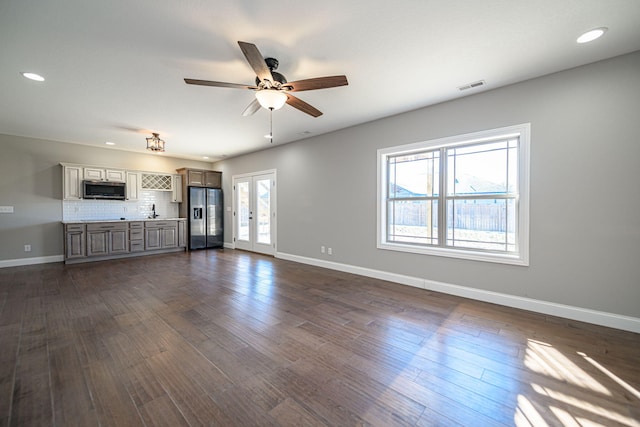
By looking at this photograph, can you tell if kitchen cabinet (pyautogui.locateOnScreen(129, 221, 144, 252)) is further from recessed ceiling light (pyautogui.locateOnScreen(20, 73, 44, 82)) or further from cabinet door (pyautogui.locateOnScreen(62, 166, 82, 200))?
recessed ceiling light (pyautogui.locateOnScreen(20, 73, 44, 82))

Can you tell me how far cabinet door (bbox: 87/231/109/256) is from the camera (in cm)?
572

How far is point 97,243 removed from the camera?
5816 millimetres

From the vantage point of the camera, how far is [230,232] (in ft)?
25.3

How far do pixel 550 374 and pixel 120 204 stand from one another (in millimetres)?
8582

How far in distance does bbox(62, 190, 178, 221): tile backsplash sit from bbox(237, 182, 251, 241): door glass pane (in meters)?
2.10

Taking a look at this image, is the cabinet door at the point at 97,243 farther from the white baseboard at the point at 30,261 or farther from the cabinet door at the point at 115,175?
the cabinet door at the point at 115,175

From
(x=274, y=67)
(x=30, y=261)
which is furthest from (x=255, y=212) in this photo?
(x=30, y=261)

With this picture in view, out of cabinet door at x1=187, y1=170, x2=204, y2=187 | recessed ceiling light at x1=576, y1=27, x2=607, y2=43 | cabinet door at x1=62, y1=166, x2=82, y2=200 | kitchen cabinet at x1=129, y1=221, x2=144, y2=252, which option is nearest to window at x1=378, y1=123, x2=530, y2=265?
recessed ceiling light at x1=576, y1=27, x2=607, y2=43

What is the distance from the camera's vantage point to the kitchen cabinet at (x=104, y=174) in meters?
5.96

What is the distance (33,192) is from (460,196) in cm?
855

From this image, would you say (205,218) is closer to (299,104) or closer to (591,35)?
(299,104)

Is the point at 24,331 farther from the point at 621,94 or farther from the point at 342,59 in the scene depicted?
the point at 621,94

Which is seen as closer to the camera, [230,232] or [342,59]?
[342,59]

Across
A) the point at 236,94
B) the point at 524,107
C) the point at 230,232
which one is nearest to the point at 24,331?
the point at 236,94
